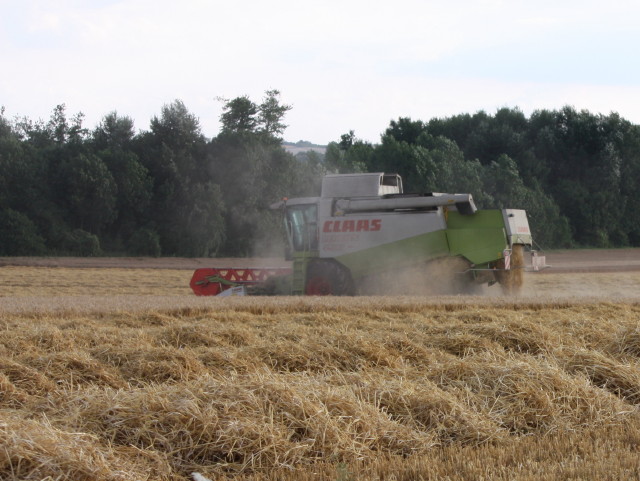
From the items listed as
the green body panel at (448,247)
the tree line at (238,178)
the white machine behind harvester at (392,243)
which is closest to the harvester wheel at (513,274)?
the white machine behind harvester at (392,243)

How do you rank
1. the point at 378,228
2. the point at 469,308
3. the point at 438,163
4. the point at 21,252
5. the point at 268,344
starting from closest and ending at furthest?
the point at 268,344
the point at 469,308
the point at 378,228
the point at 21,252
the point at 438,163

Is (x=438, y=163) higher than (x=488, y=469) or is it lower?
higher

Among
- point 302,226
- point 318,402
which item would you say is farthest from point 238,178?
point 318,402

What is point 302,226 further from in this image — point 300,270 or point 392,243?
point 392,243

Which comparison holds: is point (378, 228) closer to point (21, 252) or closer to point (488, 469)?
point (488, 469)

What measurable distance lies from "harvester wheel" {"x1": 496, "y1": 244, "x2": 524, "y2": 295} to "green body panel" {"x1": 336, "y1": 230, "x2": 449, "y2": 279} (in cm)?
123

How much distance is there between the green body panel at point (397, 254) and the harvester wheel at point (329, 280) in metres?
0.16

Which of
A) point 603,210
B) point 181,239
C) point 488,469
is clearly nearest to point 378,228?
point 488,469

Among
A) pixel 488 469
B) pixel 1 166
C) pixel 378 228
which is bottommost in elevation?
pixel 488 469

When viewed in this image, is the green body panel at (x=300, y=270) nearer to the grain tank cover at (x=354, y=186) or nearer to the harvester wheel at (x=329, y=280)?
the harvester wheel at (x=329, y=280)

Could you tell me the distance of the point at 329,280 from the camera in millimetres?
16203

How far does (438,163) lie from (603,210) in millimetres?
9902

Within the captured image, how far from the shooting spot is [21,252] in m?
36.5

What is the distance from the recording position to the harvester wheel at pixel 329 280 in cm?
1614
